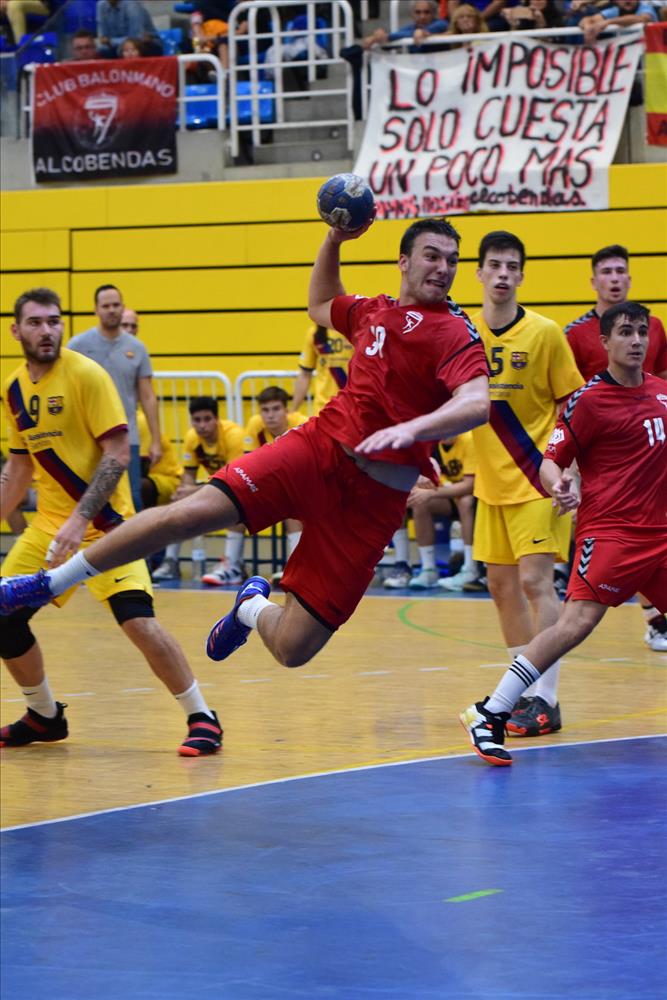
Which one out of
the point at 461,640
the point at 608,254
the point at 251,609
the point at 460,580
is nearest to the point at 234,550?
the point at 460,580

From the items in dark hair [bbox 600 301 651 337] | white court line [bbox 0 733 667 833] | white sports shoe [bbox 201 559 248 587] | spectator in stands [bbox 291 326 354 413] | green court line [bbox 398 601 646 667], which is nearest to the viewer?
white court line [bbox 0 733 667 833]

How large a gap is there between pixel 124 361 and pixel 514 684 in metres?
7.08

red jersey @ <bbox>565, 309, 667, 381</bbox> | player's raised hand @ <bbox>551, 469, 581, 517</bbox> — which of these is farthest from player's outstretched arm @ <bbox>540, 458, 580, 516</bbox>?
red jersey @ <bbox>565, 309, 667, 381</bbox>

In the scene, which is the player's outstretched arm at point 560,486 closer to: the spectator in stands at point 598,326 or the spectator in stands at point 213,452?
the spectator in stands at point 598,326

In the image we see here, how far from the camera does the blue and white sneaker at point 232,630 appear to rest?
638 cm

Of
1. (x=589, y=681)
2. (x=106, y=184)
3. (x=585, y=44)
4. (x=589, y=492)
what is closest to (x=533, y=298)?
(x=585, y=44)

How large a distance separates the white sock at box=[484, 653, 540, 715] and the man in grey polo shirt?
6532 millimetres

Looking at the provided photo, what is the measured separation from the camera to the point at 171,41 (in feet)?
61.3

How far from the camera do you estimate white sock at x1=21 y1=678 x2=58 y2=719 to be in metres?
7.91

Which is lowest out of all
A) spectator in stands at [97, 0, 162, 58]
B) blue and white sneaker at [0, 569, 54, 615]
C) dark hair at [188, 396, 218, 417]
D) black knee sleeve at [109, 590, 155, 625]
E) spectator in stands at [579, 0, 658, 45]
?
black knee sleeve at [109, 590, 155, 625]

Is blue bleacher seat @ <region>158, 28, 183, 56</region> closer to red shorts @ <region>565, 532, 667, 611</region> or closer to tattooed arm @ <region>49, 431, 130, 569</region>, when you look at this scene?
tattooed arm @ <region>49, 431, 130, 569</region>

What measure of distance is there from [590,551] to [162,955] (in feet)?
10.4

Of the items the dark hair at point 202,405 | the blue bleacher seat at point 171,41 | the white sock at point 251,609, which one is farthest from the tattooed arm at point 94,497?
the blue bleacher seat at point 171,41

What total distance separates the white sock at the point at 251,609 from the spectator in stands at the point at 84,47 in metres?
13.1
